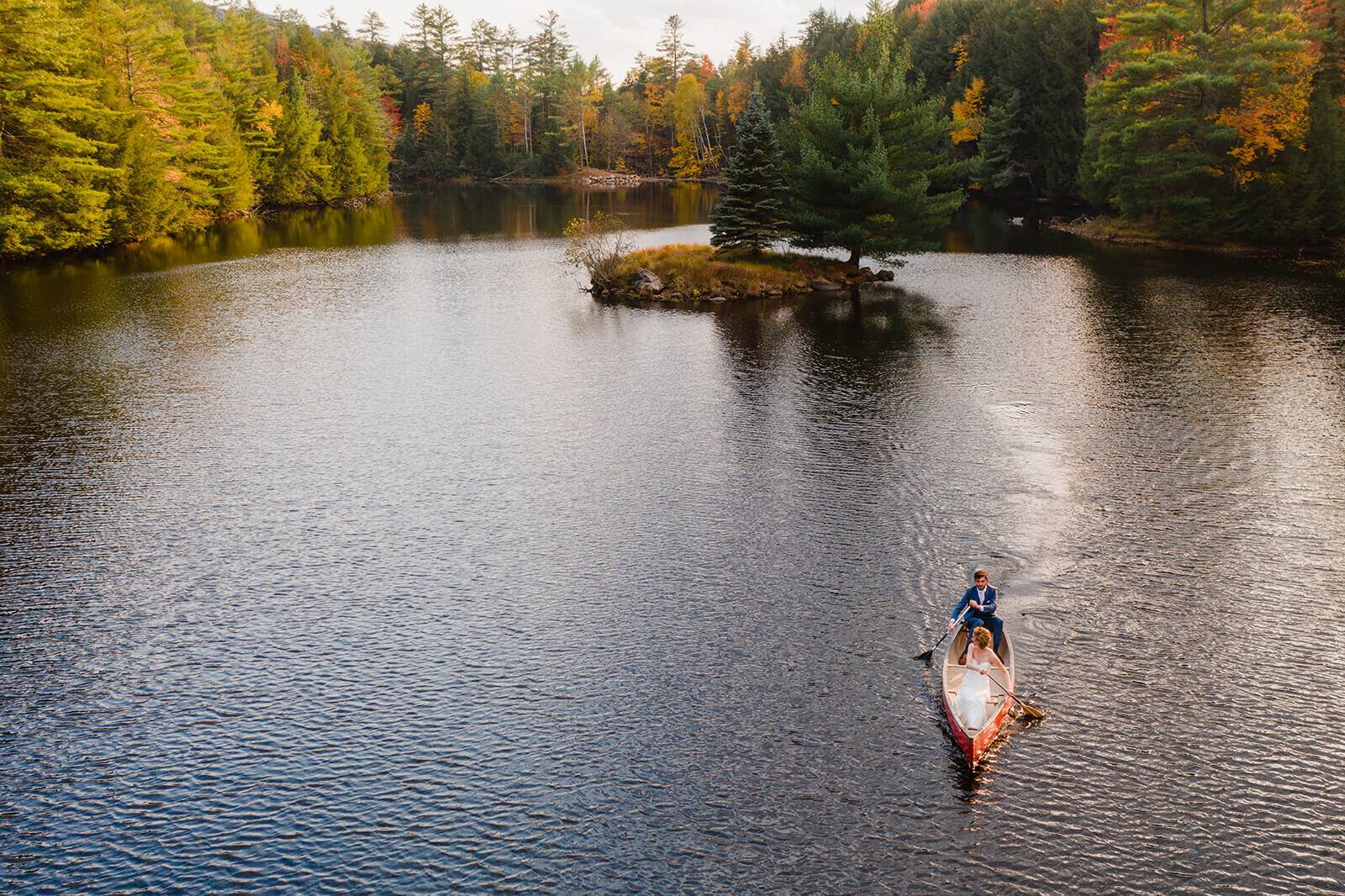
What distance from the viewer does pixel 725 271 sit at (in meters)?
59.7

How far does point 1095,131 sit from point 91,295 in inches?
3407

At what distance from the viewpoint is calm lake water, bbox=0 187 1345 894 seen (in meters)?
13.9

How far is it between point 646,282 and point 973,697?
1796 inches

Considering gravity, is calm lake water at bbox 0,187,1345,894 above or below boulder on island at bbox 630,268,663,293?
below

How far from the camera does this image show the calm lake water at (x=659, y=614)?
45.5 feet

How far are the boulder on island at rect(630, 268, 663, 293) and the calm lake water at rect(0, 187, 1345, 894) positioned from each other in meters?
15.4

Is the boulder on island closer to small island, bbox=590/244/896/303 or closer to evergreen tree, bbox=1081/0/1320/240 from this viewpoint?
small island, bbox=590/244/896/303

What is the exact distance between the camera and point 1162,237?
7838cm

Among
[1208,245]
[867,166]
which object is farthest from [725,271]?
[1208,245]

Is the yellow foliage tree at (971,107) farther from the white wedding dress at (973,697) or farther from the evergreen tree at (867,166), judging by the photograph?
the white wedding dress at (973,697)

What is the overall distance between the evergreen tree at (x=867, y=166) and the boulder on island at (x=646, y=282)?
1050 centimetres

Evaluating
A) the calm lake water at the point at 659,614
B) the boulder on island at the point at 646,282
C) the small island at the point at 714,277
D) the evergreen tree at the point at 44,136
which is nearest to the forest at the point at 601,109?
the evergreen tree at the point at 44,136

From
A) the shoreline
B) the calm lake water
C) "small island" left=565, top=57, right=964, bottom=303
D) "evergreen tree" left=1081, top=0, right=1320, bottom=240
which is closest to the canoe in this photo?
the calm lake water

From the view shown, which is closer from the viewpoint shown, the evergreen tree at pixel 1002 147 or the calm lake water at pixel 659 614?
the calm lake water at pixel 659 614
